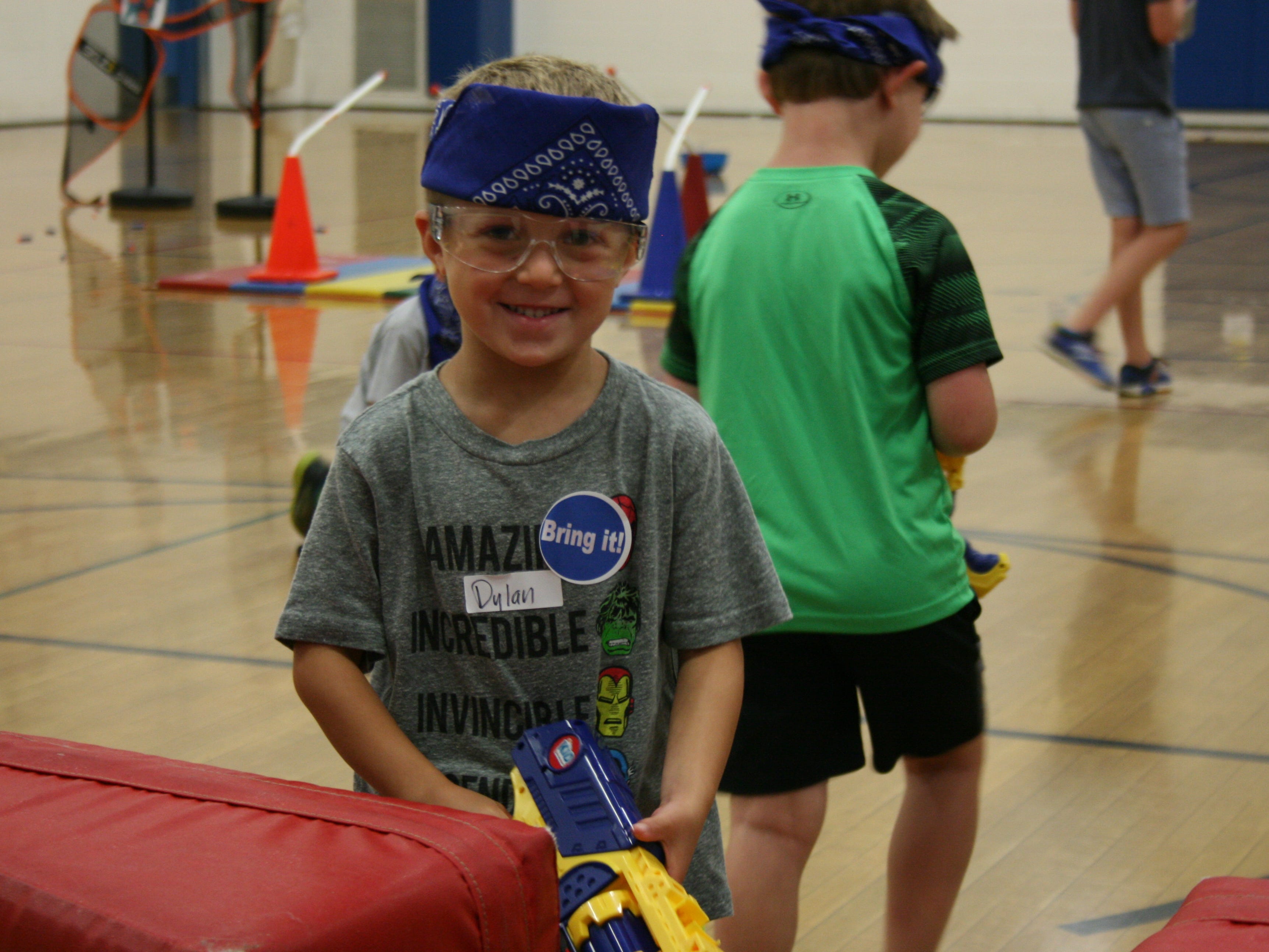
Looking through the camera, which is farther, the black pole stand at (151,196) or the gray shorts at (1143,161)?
the black pole stand at (151,196)

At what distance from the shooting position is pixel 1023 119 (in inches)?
802

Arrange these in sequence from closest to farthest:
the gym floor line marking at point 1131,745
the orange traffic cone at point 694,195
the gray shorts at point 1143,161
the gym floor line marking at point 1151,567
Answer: the gym floor line marking at point 1131,745, the gym floor line marking at point 1151,567, the gray shorts at point 1143,161, the orange traffic cone at point 694,195

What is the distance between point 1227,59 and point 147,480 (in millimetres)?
17013

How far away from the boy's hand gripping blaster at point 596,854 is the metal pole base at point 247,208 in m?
10.5

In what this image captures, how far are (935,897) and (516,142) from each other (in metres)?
1.21

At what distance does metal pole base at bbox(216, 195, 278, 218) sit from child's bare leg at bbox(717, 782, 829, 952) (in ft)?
32.9

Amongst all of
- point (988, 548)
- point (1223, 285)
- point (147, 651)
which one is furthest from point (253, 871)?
point (1223, 285)

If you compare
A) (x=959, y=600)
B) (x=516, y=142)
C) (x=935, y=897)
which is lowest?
(x=935, y=897)

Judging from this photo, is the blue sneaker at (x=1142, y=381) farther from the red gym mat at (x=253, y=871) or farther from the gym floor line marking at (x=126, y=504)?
the red gym mat at (x=253, y=871)

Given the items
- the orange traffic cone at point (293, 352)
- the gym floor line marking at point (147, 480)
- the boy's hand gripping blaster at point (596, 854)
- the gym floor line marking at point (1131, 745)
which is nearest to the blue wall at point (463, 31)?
the orange traffic cone at point (293, 352)

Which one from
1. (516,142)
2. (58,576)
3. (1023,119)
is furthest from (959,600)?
(1023,119)

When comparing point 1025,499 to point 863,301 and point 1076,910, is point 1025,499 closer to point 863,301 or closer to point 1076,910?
point 1076,910

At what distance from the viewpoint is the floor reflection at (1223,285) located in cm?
684

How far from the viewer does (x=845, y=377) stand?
6.27ft
